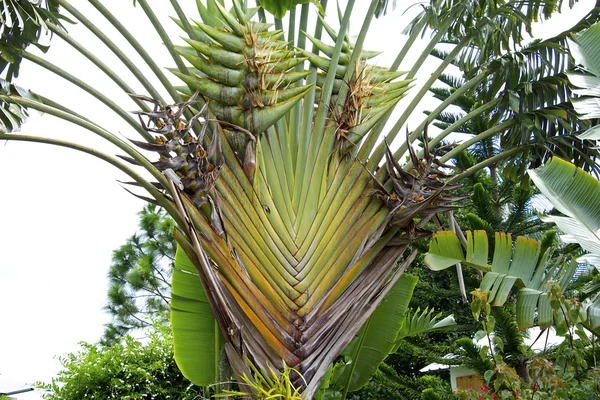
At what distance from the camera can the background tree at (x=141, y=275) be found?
42.5ft

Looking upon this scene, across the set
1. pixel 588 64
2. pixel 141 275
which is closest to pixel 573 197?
pixel 588 64

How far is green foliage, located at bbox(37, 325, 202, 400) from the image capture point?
5820 millimetres

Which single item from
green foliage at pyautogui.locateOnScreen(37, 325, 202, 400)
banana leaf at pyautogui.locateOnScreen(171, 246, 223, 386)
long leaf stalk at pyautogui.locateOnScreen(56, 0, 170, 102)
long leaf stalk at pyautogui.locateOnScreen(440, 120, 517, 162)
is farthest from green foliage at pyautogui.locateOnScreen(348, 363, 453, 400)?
long leaf stalk at pyautogui.locateOnScreen(56, 0, 170, 102)

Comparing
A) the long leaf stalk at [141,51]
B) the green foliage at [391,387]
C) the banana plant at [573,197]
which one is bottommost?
the green foliage at [391,387]

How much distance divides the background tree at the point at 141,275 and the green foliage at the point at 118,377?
6.71 meters

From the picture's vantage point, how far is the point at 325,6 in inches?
156

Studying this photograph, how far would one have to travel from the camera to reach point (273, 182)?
3.57 metres

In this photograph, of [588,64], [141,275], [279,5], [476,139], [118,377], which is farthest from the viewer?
[141,275]

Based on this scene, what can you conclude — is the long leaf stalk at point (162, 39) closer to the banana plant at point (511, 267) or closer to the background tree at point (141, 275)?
the banana plant at point (511, 267)

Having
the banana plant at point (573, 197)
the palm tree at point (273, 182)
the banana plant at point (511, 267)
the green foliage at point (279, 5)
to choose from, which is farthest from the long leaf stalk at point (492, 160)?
the green foliage at point (279, 5)

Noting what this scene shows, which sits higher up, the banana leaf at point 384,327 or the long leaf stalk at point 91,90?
the long leaf stalk at point 91,90

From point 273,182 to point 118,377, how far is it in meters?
3.43

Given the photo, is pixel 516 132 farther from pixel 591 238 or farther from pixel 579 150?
pixel 591 238

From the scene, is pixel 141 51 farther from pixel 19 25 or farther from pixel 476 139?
pixel 476 139
